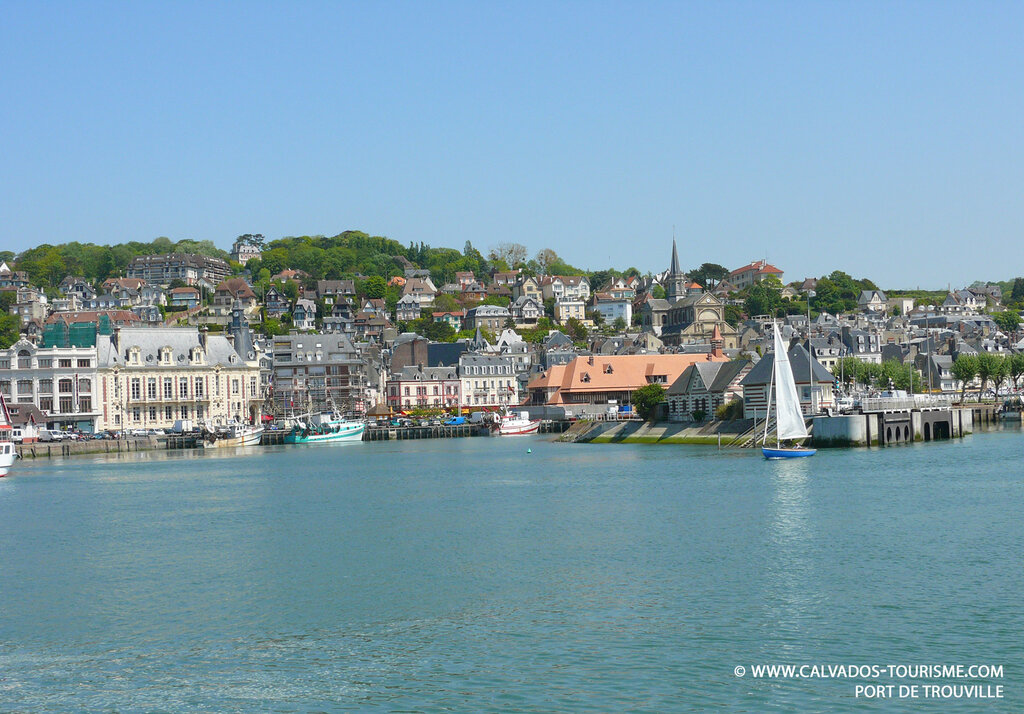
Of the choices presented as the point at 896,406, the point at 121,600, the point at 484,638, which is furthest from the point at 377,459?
the point at 484,638

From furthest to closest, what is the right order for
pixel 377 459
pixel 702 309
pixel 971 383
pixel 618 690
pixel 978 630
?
1. pixel 702 309
2. pixel 971 383
3. pixel 377 459
4. pixel 978 630
5. pixel 618 690

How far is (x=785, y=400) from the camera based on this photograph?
2411 inches

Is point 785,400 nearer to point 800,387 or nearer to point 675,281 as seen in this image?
A: point 800,387

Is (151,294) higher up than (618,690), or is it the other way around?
(151,294)

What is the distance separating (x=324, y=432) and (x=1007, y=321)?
419 feet

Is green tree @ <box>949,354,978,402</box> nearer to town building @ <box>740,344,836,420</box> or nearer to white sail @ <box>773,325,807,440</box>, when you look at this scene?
town building @ <box>740,344,836,420</box>

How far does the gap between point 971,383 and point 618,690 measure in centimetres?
12182

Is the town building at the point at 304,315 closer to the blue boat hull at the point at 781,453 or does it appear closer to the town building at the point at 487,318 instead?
the town building at the point at 487,318

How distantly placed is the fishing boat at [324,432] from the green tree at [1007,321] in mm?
119588

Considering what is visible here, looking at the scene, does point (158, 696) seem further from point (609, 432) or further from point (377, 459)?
point (609, 432)

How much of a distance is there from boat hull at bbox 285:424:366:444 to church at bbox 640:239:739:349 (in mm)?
68368

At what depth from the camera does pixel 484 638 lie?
21.8m

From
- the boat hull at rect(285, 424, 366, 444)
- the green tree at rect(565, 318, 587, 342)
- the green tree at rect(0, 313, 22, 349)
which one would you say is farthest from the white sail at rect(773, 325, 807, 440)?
the green tree at rect(565, 318, 587, 342)

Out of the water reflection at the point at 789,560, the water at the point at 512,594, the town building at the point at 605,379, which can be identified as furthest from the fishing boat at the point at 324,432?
the water reflection at the point at 789,560
